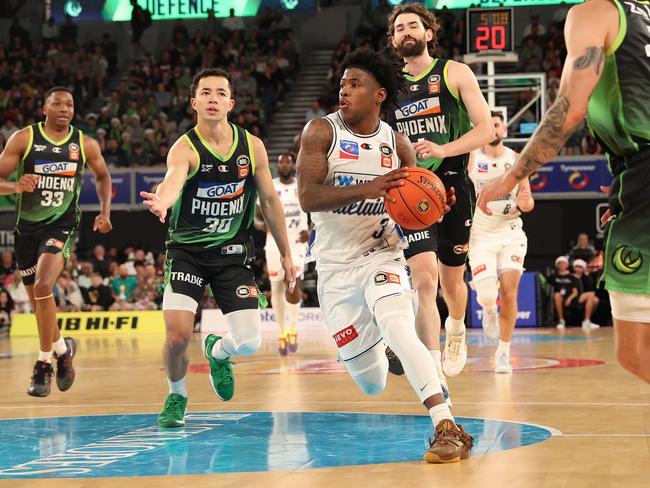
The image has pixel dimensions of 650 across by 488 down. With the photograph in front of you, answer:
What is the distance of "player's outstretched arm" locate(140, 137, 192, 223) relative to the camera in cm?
655

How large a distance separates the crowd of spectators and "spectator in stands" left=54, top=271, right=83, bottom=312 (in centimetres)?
342

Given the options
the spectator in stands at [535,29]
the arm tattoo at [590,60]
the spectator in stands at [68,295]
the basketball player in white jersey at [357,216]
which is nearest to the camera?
the arm tattoo at [590,60]

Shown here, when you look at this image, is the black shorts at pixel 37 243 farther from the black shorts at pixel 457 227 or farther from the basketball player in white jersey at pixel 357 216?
the basketball player in white jersey at pixel 357 216

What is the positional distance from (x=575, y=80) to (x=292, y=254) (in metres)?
10.3

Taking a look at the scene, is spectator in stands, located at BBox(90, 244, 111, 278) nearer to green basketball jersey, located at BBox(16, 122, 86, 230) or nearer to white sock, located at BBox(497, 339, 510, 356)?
green basketball jersey, located at BBox(16, 122, 86, 230)

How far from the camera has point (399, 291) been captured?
5855 millimetres

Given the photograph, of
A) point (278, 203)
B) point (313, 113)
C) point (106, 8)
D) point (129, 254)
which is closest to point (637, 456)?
point (278, 203)

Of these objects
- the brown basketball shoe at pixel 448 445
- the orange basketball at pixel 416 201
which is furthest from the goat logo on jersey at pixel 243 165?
the brown basketball shoe at pixel 448 445

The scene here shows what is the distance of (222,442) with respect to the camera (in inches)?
244

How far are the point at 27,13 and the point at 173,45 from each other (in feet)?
20.1

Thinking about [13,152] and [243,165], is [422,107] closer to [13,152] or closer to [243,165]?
[243,165]

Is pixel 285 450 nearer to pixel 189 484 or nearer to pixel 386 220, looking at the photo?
pixel 189 484

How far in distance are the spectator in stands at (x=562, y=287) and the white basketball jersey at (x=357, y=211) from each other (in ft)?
45.9

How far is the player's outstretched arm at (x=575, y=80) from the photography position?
154 inches
